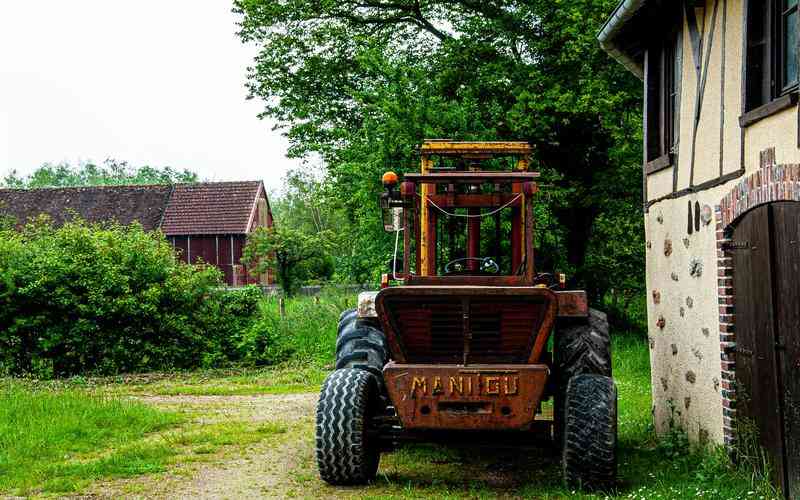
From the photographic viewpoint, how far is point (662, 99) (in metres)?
11.1

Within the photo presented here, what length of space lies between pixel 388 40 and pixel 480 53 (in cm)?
322

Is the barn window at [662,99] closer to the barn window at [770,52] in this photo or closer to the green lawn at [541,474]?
the barn window at [770,52]

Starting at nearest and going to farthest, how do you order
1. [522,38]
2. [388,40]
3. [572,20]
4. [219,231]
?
[572,20], [522,38], [388,40], [219,231]

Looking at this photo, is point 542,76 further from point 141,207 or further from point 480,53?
point 141,207

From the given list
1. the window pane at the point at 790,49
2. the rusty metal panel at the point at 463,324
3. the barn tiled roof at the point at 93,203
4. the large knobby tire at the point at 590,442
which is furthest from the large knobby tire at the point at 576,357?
the barn tiled roof at the point at 93,203

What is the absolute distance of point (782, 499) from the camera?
23.0 ft

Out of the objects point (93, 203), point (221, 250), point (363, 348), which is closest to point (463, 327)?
point (363, 348)

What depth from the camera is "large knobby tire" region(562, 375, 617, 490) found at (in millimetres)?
7754

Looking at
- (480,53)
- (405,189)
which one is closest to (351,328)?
(405,189)

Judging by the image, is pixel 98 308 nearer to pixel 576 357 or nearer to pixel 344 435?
pixel 344 435

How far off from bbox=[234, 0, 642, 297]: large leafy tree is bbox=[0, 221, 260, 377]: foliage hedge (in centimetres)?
413

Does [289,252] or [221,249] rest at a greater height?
[221,249]

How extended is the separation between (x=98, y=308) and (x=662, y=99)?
12.1 metres

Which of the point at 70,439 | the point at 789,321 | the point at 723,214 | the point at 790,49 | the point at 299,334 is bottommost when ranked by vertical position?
the point at 70,439
